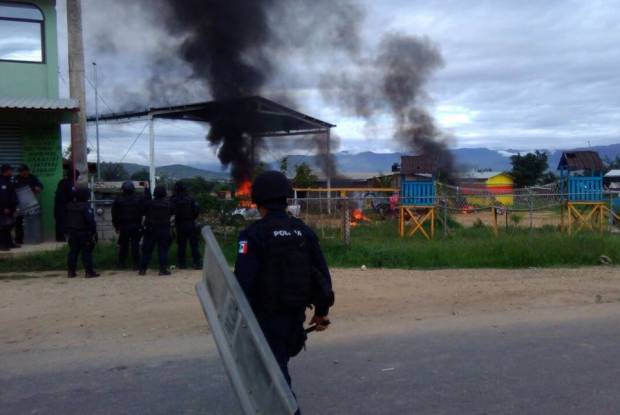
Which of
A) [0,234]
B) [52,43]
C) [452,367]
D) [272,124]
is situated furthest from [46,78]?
[452,367]

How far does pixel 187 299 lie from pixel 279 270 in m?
4.94

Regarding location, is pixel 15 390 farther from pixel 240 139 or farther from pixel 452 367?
pixel 240 139

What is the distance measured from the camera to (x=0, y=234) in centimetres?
1120

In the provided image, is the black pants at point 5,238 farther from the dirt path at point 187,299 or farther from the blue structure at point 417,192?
the blue structure at point 417,192

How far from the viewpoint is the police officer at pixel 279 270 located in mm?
3379

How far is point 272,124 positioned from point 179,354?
15353 mm

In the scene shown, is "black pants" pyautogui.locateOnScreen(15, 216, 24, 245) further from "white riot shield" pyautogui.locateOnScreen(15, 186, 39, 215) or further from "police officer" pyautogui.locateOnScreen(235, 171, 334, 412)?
"police officer" pyautogui.locateOnScreen(235, 171, 334, 412)

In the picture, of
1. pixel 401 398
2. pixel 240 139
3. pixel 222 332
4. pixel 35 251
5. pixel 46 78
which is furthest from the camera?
pixel 240 139

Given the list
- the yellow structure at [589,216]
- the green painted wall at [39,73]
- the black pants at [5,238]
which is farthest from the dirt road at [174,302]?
the yellow structure at [589,216]

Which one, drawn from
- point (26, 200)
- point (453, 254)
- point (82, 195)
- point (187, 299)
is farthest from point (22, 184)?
point (453, 254)

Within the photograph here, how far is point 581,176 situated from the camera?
1652 centimetres

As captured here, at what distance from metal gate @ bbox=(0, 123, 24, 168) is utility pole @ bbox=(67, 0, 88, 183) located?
1.78 meters

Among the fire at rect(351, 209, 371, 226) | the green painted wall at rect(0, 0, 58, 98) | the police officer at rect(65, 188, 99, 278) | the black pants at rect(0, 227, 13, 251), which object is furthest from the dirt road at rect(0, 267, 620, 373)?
the fire at rect(351, 209, 371, 226)

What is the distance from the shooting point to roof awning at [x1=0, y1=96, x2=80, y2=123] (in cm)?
1112
